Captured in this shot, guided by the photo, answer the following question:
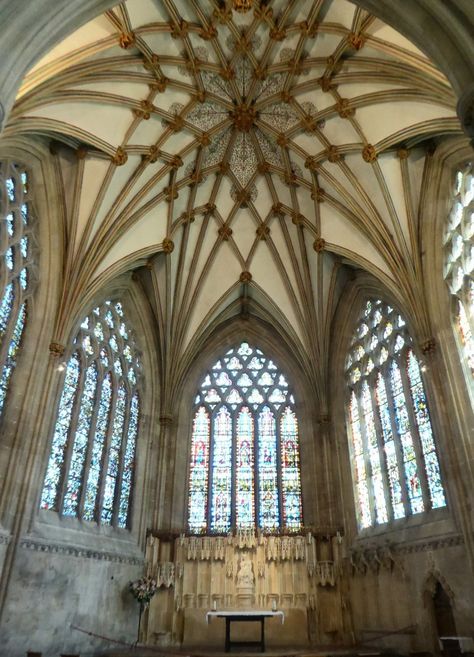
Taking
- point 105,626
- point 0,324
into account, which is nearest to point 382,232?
point 0,324

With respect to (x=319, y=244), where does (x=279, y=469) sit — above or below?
below

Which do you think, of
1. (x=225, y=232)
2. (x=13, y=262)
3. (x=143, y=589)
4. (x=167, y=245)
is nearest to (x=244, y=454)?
(x=143, y=589)

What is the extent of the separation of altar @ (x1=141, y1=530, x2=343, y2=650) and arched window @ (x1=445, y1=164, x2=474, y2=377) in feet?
22.9

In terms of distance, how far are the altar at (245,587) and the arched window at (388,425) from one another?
→ 2.02m

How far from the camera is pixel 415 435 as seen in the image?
13.3 m

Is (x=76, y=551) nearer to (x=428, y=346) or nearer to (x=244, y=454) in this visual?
(x=244, y=454)

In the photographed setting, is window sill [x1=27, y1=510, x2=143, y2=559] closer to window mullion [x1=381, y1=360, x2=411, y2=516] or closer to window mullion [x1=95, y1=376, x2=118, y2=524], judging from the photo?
window mullion [x1=95, y1=376, x2=118, y2=524]

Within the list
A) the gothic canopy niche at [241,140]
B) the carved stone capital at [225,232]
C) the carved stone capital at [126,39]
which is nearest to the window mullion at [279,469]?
the gothic canopy niche at [241,140]

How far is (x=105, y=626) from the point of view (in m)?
12.7

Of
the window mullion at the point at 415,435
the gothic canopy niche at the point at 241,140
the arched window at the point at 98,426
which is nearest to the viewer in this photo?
the gothic canopy niche at the point at 241,140

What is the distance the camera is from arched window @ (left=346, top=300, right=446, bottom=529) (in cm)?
1300

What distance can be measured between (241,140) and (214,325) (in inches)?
260

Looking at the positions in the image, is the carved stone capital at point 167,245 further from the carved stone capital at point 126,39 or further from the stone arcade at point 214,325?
the carved stone capital at point 126,39

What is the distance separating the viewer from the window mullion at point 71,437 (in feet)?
42.6
